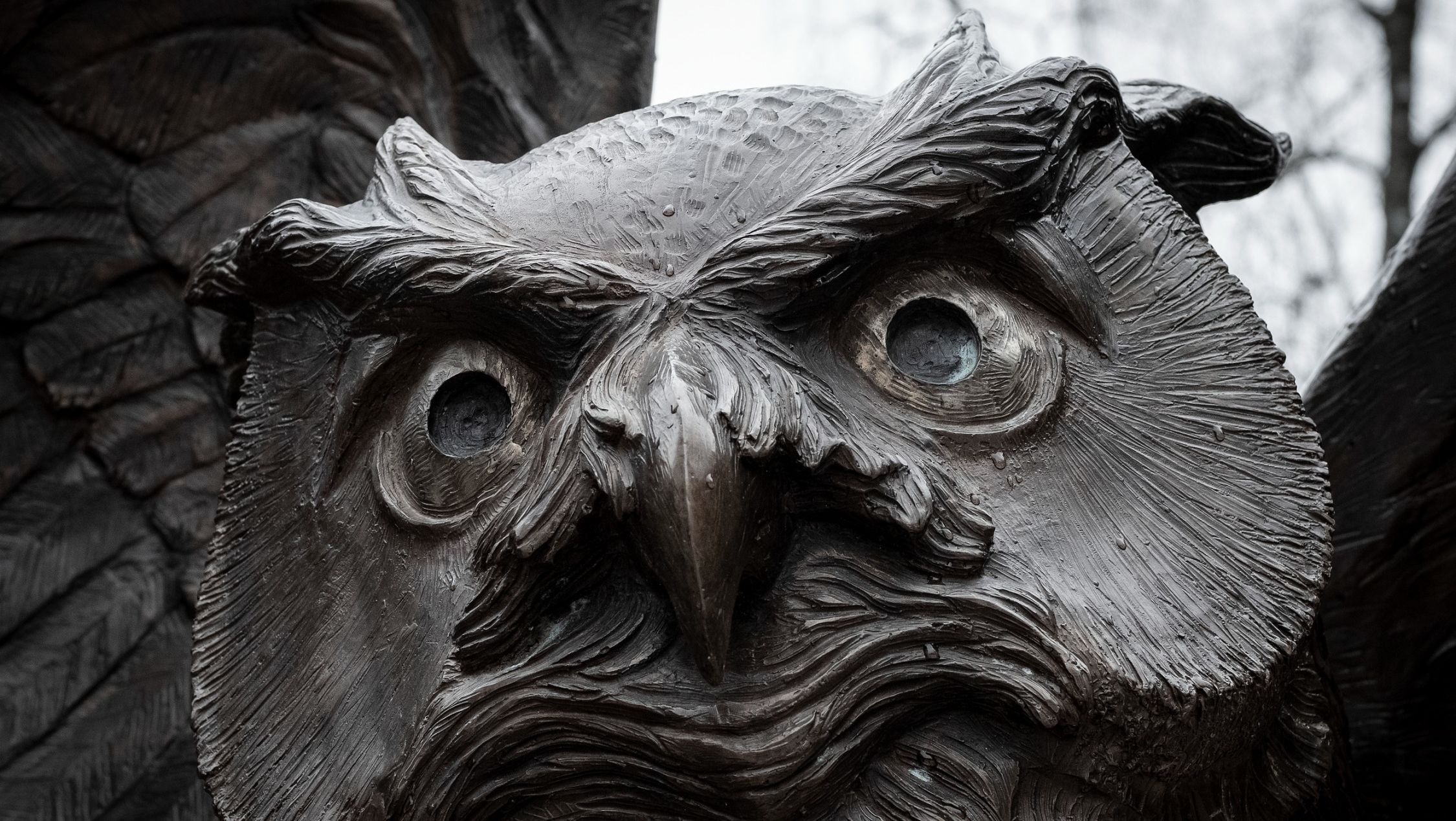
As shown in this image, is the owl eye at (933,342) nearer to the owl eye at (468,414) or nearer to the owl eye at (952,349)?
the owl eye at (952,349)

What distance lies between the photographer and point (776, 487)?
1000 mm

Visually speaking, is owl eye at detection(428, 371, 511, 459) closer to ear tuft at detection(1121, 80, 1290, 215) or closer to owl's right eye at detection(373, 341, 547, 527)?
owl's right eye at detection(373, 341, 547, 527)

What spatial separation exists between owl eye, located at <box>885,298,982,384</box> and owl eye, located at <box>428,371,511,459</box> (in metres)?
0.30

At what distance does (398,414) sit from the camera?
1.19 metres

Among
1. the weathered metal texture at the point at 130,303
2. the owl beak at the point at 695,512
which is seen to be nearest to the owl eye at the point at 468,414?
the owl beak at the point at 695,512

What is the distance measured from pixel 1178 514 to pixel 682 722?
407 millimetres

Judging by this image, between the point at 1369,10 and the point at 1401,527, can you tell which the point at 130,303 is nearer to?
the point at 1401,527

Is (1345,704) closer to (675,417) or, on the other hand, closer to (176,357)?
(675,417)

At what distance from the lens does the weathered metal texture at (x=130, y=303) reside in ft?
6.25

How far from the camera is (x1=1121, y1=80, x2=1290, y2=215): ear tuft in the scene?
4.47ft

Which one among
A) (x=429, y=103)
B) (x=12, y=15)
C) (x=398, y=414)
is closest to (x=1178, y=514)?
(x=398, y=414)

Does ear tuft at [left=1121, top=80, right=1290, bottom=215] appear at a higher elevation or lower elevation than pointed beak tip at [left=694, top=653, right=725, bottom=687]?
higher

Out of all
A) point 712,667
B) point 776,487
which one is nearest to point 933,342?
point 776,487

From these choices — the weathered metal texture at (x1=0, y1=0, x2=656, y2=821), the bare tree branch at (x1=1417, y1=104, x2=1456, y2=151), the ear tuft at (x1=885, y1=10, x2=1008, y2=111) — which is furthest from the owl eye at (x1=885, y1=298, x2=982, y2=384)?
the bare tree branch at (x1=1417, y1=104, x2=1456, y2=151)
